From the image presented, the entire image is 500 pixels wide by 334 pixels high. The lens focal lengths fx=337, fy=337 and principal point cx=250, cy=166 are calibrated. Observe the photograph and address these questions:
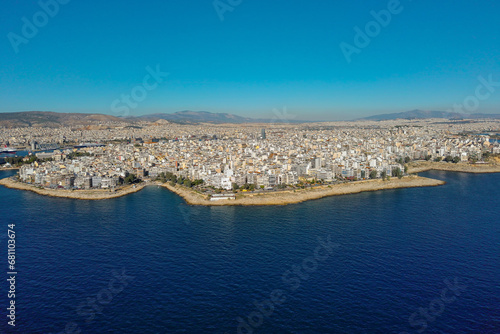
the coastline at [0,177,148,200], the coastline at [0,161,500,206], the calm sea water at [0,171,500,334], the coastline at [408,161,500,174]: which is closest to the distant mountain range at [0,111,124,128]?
the coastline at [0,177,148,200]

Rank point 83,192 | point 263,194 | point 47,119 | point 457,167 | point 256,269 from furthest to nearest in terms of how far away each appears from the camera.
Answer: point 47,119, point 457,167, point 83,192, point 263,194, point 256,269

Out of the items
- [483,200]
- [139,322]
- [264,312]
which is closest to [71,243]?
[139,322]

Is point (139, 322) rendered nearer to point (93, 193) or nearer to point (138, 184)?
point (93, 193)

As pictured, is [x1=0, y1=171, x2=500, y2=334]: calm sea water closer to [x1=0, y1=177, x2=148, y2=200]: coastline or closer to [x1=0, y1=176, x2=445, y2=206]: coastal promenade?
[x1=0, y1=176, x2=445, y2=206]: coastal promenade

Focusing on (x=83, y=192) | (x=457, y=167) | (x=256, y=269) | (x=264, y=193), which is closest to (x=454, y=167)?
(x=457, y=167)

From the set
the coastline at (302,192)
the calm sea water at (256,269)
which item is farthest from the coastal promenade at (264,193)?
the calm sea water at (256,269)

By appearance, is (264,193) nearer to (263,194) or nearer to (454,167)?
(263,194)
